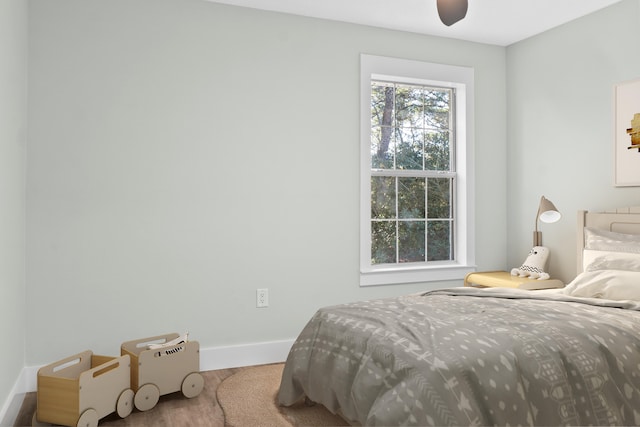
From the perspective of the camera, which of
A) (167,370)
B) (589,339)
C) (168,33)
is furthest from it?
(168,33)

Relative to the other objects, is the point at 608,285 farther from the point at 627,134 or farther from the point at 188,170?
the point at 188,170

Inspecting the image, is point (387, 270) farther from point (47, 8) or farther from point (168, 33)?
point (47, 8)

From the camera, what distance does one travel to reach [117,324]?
3.15m

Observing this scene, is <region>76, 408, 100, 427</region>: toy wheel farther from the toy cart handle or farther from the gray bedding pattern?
the gray bedding pattern

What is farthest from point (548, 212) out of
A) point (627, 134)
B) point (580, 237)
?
point (627, 134)

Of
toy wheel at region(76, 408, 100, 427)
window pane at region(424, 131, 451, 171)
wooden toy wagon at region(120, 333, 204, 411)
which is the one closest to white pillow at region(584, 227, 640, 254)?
window pane at region(424, 131, 451, 171)

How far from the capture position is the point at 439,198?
423cm

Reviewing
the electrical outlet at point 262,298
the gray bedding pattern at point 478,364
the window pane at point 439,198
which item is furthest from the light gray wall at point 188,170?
the gray bedding pattern at point 478,364

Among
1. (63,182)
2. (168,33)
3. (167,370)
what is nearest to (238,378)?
(167,370)

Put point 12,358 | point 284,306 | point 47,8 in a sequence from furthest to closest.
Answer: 1. point 284,306
2. point 47,8
3. point 12,358

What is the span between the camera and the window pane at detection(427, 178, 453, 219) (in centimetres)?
420

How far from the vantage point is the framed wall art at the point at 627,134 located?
3232 millimetres

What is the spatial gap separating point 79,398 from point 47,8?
2288 mm

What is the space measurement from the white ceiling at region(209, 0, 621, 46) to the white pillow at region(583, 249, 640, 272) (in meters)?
1.76
